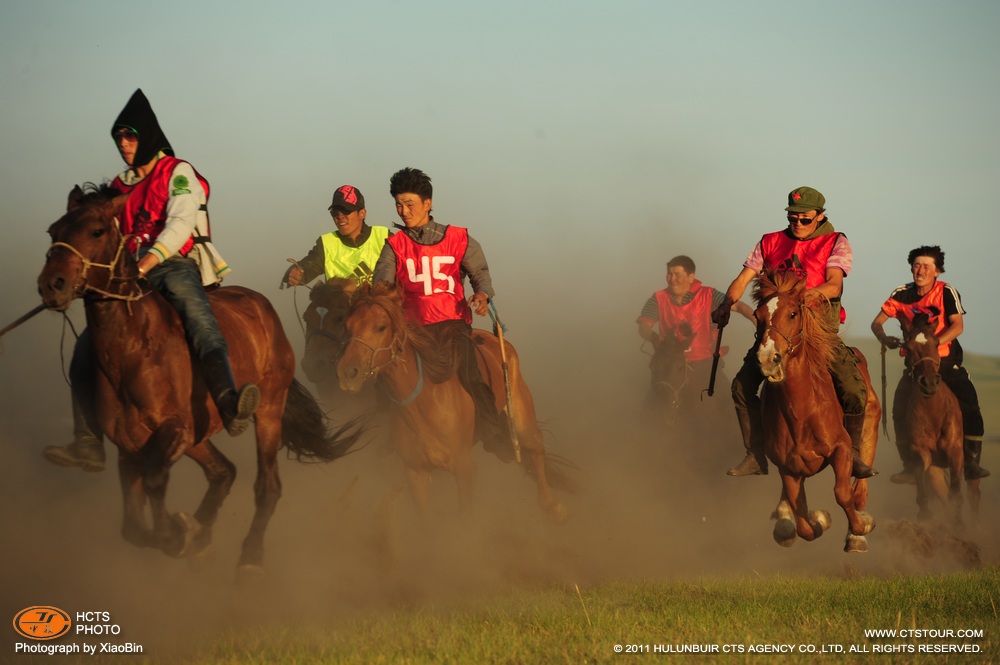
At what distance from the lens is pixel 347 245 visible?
537 inches

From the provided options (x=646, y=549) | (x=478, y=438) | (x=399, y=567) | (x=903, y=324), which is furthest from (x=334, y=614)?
(x=903, y=324)

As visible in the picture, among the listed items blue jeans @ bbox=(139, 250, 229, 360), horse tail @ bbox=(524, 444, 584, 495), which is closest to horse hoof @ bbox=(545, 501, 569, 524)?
horse tail @ bbox=(524, 444, 584, 495)

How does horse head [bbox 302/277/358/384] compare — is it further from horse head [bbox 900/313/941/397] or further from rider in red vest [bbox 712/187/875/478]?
horse head [bbox 900/313/941/397]

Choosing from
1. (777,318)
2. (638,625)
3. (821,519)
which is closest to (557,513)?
(821,519)

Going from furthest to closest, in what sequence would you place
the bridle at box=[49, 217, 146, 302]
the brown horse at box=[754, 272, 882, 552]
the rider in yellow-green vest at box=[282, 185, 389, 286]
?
the rider in yellow-green vest at box=[282, 185, 389, 286], the brown horse at box=[754, 272, 882, 552], the bridle at box=[49, 217, 146, 302]

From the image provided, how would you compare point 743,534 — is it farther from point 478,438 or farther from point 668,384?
point 478,438

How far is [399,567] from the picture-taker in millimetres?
11156

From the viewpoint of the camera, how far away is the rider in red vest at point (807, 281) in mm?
10500

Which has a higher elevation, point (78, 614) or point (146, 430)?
point (146, 430)

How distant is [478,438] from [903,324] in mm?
5106

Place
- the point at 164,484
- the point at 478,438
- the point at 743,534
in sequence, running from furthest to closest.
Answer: the point at 743,534 < the point at 478,438 < the point at 164,484
